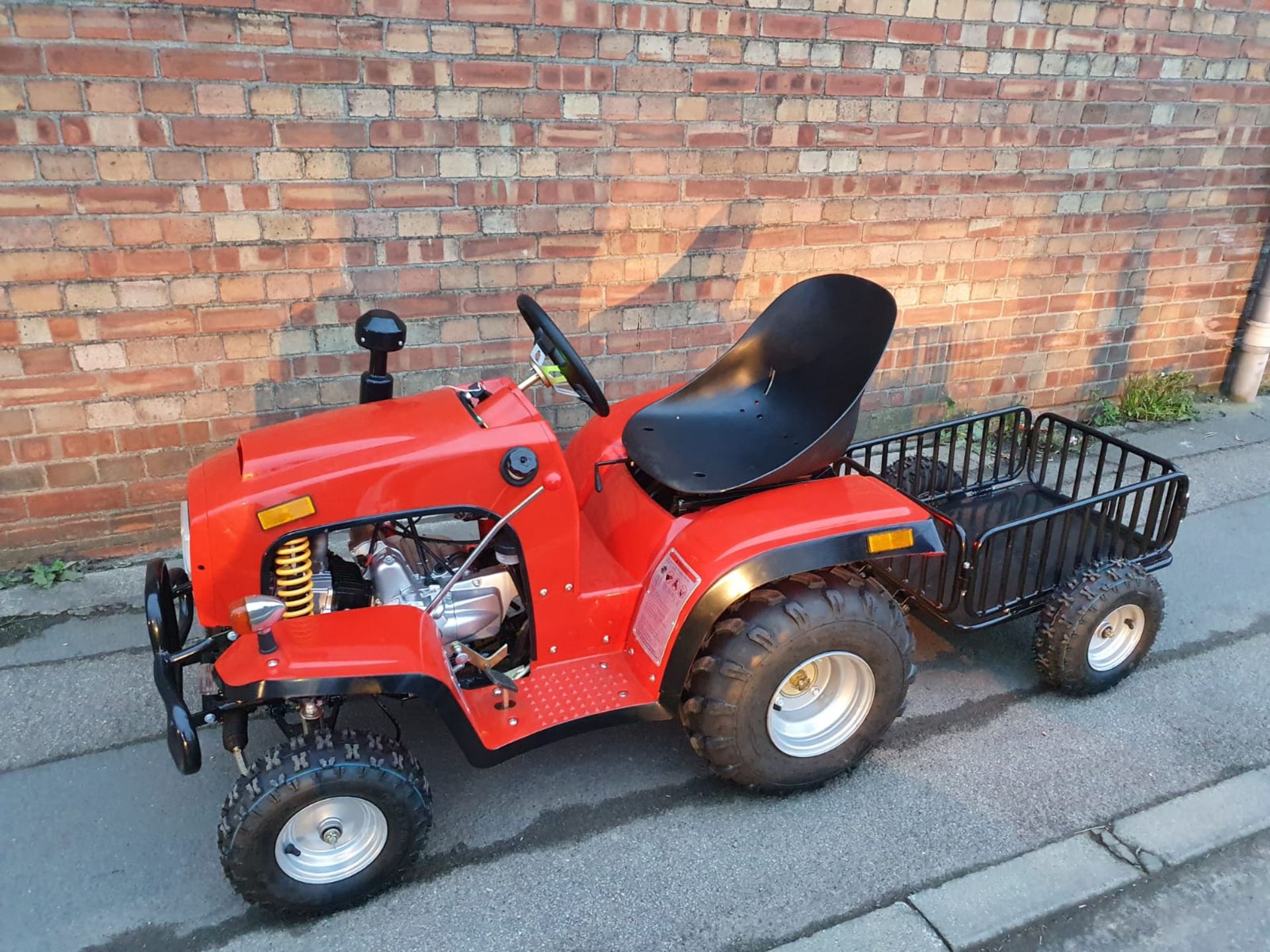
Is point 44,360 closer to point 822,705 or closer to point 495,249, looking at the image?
point 495,249

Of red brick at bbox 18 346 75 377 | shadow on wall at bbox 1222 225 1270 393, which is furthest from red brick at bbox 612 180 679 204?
shadow on wall at bbox 1222 225 1270 393

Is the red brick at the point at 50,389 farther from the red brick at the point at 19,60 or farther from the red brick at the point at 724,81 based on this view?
the red brick at the point at 724,81

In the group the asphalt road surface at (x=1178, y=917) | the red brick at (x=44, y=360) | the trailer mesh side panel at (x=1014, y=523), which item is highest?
the red brick at (x=44, y=360)

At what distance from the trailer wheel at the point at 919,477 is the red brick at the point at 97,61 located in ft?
10.7

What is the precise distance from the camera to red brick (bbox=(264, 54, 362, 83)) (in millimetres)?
3676

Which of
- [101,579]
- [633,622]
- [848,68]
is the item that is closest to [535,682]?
[633,622]

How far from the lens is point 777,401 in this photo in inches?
128

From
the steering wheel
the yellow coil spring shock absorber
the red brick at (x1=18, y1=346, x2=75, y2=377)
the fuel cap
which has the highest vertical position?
the steering wheel

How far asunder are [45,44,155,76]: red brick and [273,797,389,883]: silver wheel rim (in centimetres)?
281

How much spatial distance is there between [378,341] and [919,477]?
89.0 inches

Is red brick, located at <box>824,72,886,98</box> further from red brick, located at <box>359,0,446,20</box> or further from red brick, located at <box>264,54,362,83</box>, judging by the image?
red brick, located at <box>264,54,362,83</box>

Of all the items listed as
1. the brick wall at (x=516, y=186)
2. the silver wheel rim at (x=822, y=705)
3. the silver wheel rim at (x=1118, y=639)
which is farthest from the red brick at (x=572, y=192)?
the silver wheel rim at (x=1118, y=639)

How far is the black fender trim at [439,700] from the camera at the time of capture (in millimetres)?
2266

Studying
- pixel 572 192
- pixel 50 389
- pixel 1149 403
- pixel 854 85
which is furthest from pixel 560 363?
pixel 1149 403
